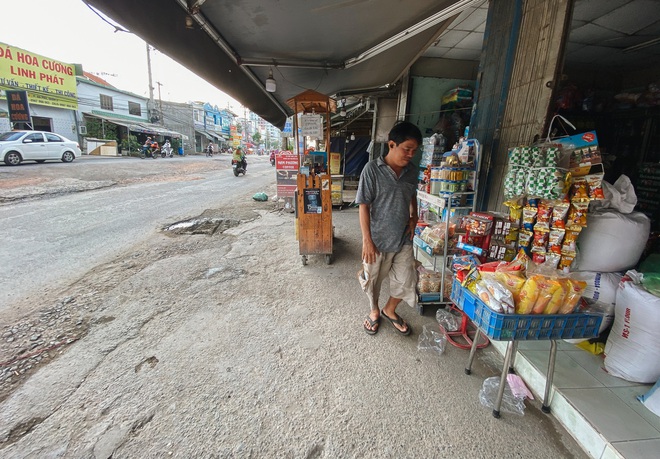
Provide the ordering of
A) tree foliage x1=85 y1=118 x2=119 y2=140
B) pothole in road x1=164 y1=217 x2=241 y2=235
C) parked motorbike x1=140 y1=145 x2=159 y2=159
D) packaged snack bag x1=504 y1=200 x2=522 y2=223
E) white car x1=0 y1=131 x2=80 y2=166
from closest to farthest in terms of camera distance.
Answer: packaged snack bag x1=504 y1=200 x2=522 y2=223, pothole in road x1=164 y1=217 x2=241 y2=235, white car x1=0 y1=131 x2=80 y2=166, parked motorbike x1=140 y1=145 x2=159 y2=159, tree foliage x1=85 y1=118 x2=119 y2=140

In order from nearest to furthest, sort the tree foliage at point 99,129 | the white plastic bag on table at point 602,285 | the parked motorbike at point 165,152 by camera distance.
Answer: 1. the white plastic bag on table at point 602,285
2. the tree foliage at point 99,129
3. the parked motorbike at point 165,152

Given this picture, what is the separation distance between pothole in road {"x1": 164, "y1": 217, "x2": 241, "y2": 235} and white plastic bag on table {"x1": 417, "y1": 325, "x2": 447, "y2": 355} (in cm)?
440

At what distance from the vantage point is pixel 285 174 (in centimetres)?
718

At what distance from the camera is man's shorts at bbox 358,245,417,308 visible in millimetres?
2537

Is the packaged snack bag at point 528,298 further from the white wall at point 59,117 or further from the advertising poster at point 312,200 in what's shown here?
the white wall at point 59,117

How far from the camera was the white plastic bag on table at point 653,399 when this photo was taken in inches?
64.1

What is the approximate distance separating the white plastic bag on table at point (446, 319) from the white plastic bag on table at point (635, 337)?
1032 millimetres

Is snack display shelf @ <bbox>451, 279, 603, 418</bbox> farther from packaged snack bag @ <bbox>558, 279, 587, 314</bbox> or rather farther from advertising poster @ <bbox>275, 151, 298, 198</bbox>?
advertising poster @ <bbox>275, 151, 298, 198</bbox>

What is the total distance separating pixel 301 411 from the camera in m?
1.82

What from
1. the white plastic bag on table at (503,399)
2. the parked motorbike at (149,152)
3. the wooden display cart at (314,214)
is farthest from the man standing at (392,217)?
the parked motorbike at (149,152)

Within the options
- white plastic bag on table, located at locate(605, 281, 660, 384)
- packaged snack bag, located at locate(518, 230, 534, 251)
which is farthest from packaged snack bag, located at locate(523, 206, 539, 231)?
white plastic bag on table, located at locate(605, 281, 660, 384)

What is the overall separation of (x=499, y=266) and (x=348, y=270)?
230 centimetres

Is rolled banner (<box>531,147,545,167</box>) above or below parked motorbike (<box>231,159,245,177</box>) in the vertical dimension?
above

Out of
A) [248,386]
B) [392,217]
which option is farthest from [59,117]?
[392,217]
